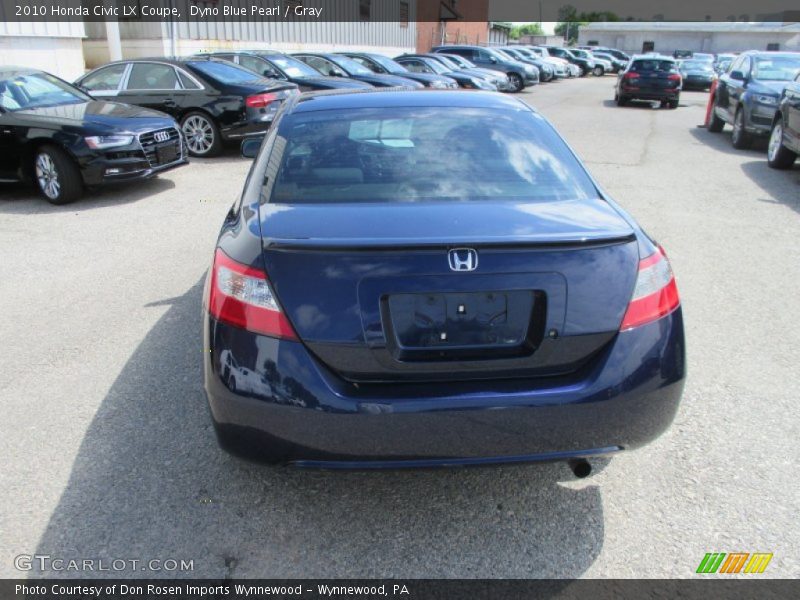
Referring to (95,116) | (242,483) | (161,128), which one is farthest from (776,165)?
(242,483)

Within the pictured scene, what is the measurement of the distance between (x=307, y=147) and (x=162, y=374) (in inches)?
→ 63.4

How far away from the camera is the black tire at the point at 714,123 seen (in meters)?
15.1

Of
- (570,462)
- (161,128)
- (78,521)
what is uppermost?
(161,128)

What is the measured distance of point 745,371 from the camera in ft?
13.1

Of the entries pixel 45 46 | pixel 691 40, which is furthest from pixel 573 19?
pixel 45 46

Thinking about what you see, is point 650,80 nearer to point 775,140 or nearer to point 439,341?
point 775,140

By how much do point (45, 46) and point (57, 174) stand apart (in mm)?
10829

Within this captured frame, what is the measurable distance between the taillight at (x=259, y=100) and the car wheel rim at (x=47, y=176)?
3451 mm

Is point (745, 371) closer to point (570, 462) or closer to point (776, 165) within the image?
point (570, 462)

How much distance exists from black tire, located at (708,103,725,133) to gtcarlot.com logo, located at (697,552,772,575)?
47.7 feet

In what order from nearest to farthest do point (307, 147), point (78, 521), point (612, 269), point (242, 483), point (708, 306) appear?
point (612, 269), point (78, 521), point (242, 483), point (307, 147), point (708, 306)

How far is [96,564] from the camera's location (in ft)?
8.25

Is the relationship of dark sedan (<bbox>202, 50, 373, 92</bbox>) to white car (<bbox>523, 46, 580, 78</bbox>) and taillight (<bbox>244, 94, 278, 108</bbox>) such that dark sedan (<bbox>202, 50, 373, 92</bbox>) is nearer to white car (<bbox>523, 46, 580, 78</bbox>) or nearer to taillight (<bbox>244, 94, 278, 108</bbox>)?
taillight (<bbox>244, 94, 278, 108</bbox>)

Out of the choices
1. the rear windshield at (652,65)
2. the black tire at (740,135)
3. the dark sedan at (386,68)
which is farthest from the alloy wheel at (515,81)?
the black tire at (740,135)
